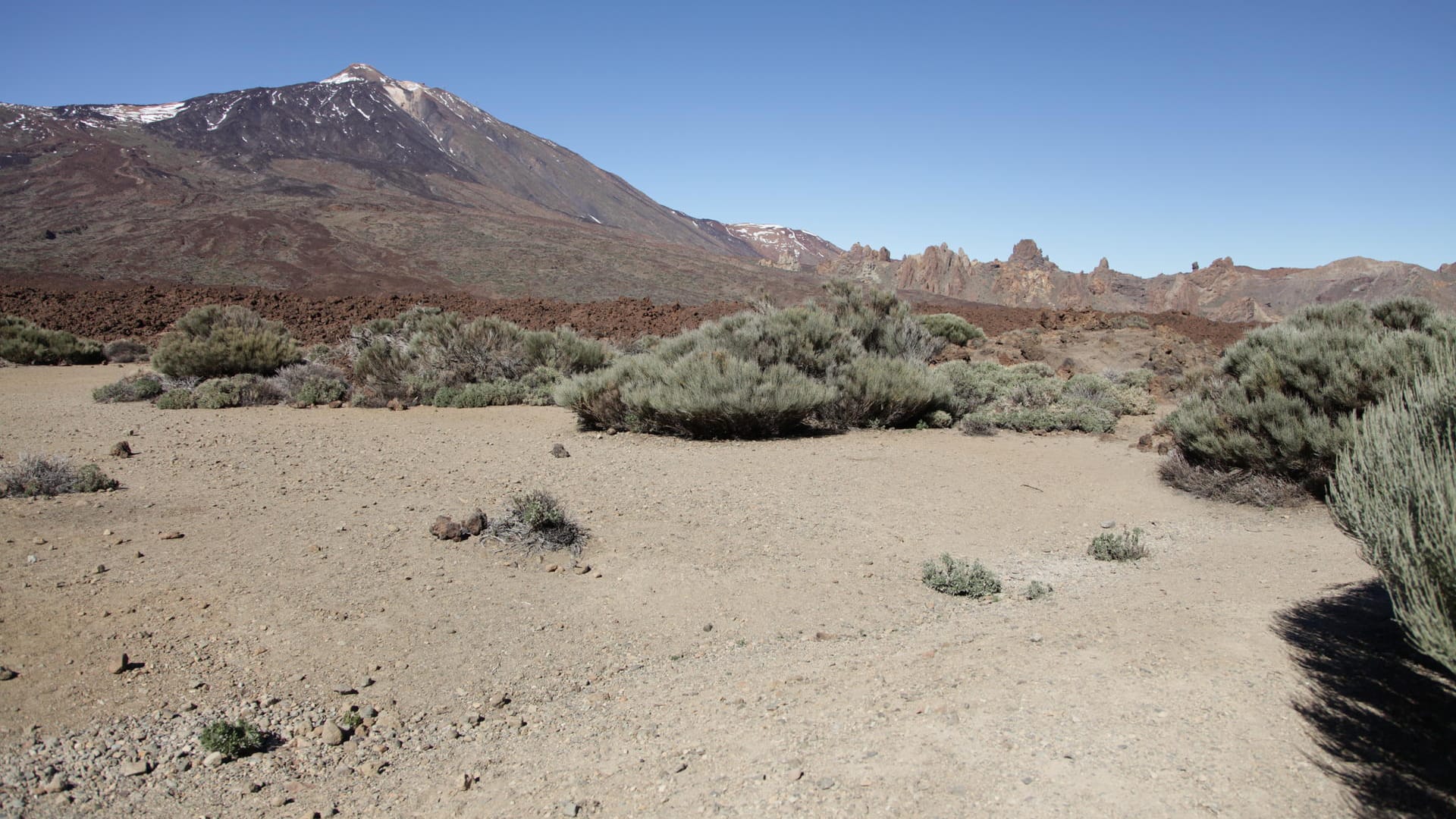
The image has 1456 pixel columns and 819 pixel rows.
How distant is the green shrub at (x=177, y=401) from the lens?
10.2 m

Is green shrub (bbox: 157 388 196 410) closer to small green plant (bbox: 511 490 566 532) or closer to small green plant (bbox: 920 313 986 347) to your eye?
small green plant (bbox: 511 490 566 532)

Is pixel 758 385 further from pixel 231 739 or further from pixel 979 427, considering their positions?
pixel 231 739

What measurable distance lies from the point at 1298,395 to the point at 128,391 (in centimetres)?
1334

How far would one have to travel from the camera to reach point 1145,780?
2.72m

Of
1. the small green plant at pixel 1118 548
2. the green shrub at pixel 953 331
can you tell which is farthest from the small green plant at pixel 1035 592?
the green shrub at pixel 953 331

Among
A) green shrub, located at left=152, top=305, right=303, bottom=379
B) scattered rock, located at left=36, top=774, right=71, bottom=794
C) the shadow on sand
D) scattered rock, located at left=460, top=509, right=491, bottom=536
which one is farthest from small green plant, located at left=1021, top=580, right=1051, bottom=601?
green shrub, located at left=152, top=305, right=303, bottom=379

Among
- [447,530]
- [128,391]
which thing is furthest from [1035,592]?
[128,391]

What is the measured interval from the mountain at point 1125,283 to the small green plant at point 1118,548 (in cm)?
7766

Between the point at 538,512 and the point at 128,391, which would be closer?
the point at 538,512

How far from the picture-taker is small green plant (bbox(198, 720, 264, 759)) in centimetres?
304

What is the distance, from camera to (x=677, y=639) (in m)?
4.33

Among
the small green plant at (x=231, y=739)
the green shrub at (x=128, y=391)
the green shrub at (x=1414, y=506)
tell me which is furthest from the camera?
the green shrub at (x=128, y=391)

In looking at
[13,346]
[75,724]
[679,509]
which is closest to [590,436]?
[679,509]

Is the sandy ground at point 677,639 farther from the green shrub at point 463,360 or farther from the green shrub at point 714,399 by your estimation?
the green shrub at point 463,360
